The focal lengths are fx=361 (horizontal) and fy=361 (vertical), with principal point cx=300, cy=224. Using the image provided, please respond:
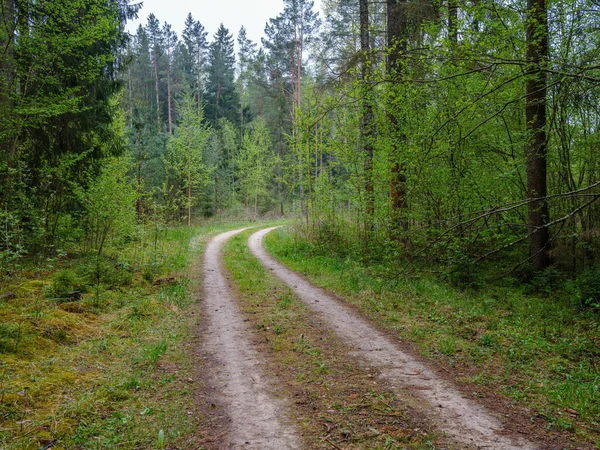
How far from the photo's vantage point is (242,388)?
468 centimetres

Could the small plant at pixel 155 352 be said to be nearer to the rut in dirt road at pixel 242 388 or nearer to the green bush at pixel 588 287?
the rut in dirt road at pixel 242 388

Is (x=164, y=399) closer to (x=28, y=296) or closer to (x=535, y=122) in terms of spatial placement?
(x=28, y=296)

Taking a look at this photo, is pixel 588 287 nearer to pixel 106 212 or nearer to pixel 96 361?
pixel 96 361

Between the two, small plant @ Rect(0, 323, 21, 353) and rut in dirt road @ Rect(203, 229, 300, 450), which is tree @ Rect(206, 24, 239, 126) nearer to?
rut in dirt road @ Rect(203, 229, 300, 450)

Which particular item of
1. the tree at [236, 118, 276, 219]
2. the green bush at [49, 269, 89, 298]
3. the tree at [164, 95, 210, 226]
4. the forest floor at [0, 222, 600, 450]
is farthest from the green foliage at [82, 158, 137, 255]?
the tree at [236, 118, 276, 219]

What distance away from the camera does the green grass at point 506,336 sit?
4.26 meters

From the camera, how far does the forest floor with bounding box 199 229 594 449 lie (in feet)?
11.6

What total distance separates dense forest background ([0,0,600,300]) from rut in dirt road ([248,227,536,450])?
5.56 feet

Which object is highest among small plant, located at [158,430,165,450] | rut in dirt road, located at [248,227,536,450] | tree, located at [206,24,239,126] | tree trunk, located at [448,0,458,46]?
tree, located at [206,24,239,126]

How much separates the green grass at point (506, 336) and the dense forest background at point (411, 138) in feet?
2.64

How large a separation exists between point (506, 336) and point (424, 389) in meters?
2.51

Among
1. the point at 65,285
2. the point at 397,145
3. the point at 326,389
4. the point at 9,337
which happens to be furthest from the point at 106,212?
the point at 326,389

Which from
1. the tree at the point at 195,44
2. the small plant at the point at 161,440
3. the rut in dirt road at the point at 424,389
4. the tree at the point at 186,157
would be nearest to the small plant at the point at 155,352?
the small plant at the point at 161,440

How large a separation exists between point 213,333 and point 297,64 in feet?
83.3
